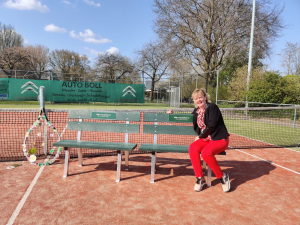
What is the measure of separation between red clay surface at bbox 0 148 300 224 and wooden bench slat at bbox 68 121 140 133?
0.76 meters

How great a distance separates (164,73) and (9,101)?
26374 millimetres

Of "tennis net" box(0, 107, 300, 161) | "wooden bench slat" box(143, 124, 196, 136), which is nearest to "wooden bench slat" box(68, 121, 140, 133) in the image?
"wooden bench slat" box(143, 124, 196, 136)

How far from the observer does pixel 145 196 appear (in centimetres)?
314

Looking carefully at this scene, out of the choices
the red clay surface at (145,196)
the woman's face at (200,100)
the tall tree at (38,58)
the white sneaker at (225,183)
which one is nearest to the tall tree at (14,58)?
the tall tree at (38,58)

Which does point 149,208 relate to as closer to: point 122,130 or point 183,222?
point 183,222

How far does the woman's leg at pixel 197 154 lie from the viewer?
3418 millimetres

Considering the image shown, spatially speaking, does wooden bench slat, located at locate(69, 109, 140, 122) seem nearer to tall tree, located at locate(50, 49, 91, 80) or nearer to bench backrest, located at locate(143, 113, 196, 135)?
bench backrest, located at locate(143, 113, 196, 135)

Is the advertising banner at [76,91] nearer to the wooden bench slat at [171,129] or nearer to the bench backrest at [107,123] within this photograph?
the bench backrest at [107,123]

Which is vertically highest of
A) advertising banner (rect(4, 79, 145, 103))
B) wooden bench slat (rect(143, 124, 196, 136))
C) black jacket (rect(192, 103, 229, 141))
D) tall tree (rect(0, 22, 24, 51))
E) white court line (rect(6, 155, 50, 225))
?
tall tree (rect(0, 22, 24, 51))

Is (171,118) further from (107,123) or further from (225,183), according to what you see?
(225,183)

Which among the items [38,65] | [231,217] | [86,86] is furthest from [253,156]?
[38,65]

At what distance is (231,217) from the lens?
265 centimetres

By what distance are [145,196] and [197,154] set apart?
101 centimetres

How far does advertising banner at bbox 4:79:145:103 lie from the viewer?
18.2m
